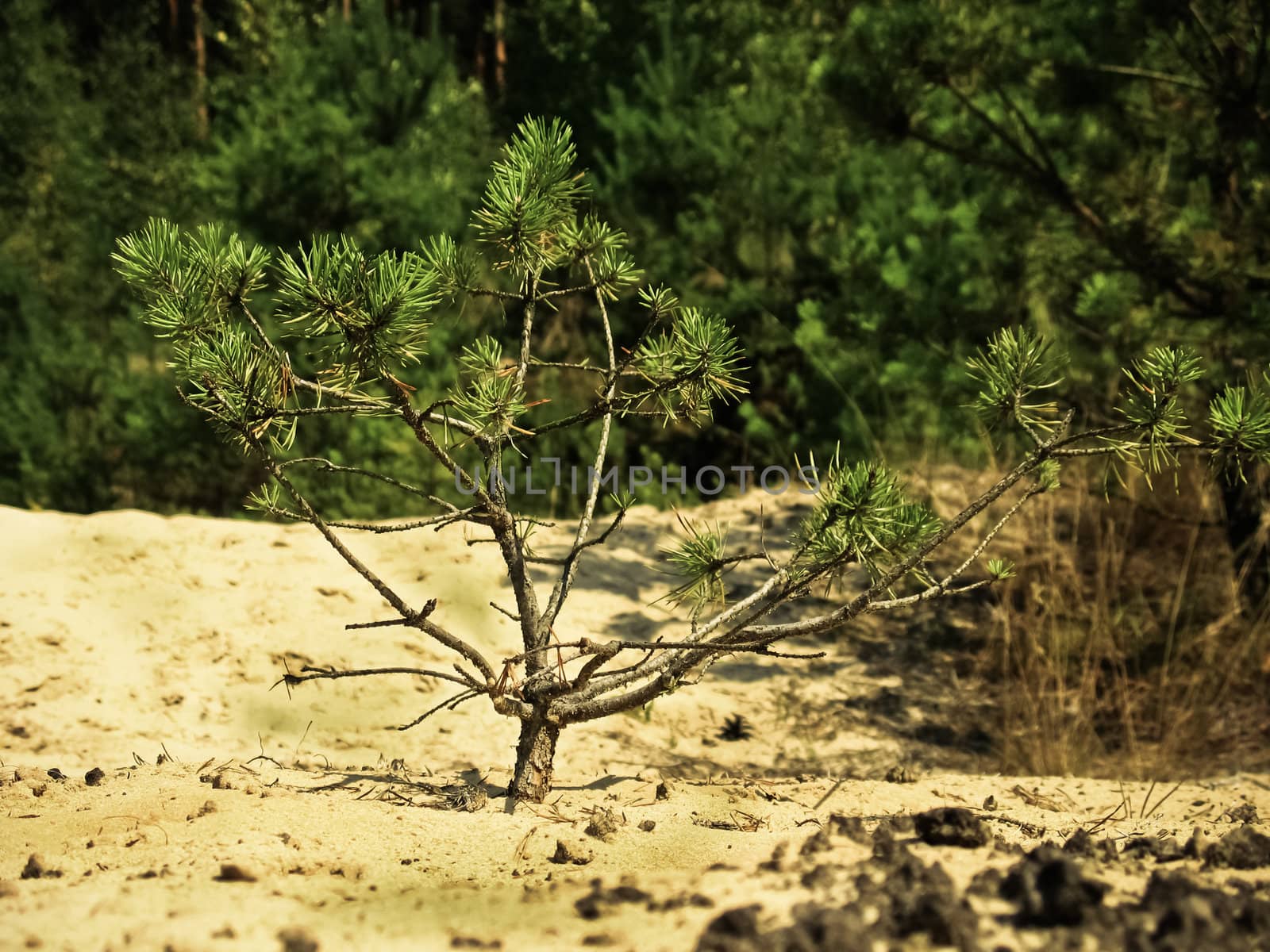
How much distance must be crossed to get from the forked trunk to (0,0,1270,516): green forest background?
258 cm

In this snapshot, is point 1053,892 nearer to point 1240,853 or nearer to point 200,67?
point 1240,853

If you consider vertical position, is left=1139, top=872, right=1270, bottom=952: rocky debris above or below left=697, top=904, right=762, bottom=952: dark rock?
above

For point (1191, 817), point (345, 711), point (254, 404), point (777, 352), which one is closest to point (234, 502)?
point (777, 352)

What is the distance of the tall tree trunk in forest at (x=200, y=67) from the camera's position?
1483cm

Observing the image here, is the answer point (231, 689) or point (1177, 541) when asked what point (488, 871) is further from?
point (1177, 541)

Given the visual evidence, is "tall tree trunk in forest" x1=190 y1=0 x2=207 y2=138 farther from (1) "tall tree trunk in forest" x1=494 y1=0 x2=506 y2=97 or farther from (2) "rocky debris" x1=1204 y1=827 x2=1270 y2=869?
(2) "rocky debris" x1=1204 y1=827 x2=1270 y2=869

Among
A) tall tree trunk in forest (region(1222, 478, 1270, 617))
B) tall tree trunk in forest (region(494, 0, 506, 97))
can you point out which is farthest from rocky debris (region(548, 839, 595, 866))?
tall tree trunk in forest (region(494, 0, 506, 97))

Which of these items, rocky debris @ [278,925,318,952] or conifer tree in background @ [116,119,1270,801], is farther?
conifer tree in background @ [116,119,1270,801]

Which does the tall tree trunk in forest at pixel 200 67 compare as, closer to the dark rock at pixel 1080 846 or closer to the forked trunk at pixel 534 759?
the forked trunk at pixel 534 759

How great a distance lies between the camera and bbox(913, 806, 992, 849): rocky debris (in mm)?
2139

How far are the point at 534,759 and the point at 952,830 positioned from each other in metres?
1.00

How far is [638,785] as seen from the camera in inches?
125

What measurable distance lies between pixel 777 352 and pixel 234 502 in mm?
3077

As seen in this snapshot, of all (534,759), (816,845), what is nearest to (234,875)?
(534,759)
